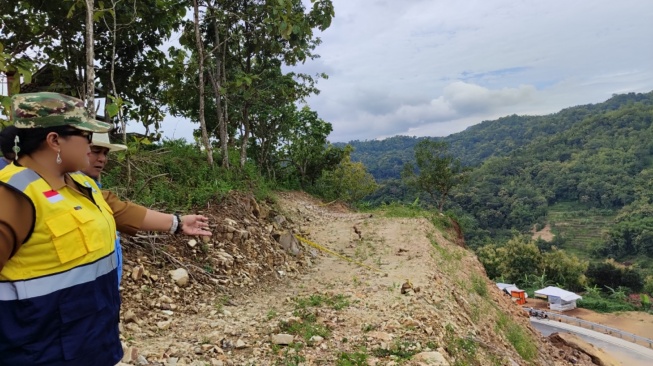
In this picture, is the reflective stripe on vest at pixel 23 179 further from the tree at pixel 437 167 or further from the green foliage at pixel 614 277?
the green foliage at pixel 614 277

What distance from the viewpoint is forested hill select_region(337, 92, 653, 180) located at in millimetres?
117938

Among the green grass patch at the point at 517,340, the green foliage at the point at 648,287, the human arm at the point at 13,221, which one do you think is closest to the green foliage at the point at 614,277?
the green foliage at the point at 648,287

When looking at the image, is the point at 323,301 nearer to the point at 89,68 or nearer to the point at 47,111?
the point at 89,68

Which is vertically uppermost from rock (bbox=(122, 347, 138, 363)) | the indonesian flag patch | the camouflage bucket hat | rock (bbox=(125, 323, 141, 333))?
the camouflage bucket hat

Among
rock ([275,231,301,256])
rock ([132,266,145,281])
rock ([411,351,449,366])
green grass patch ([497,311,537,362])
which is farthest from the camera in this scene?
rock ([275,231,301,256])

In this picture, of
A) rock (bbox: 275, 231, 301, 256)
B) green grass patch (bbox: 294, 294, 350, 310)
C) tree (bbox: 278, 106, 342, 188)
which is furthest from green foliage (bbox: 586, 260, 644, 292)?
green grass patch (bbox: 294, 294, 350, 310)

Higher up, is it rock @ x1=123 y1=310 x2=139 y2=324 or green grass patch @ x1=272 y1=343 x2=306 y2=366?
rock @ x1=123 y1=310 x2=139 y2=324

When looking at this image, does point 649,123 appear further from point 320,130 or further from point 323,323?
point 323,323

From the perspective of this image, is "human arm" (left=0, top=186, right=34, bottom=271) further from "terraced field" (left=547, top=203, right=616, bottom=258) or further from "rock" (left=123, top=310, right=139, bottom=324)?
"terraced field" (left=547, top=203, right=616, bottom=258)

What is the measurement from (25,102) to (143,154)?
5955 mm

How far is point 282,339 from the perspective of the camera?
3742 mm

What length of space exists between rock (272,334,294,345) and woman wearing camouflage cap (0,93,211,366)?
227 centimetres

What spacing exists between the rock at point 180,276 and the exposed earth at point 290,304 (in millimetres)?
12

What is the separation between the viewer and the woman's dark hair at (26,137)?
1.42 metres
